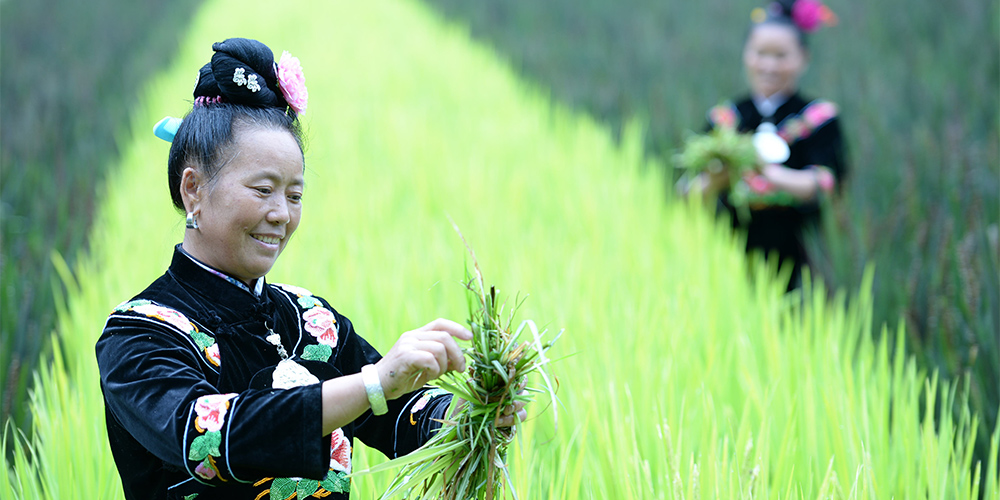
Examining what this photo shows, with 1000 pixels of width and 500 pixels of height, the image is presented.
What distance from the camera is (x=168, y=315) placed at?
76cm

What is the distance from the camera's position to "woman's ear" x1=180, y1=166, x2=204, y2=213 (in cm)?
79

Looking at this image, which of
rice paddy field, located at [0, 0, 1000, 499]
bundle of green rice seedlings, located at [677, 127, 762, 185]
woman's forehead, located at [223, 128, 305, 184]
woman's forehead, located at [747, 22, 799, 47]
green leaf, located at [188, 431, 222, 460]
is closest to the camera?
green leaf, located at [188, 431, 222, 460]

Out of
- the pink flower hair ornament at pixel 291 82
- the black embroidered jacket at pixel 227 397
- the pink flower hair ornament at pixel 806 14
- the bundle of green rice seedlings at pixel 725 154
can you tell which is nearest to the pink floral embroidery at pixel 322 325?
the black embroidered jacket at pixel 227 397

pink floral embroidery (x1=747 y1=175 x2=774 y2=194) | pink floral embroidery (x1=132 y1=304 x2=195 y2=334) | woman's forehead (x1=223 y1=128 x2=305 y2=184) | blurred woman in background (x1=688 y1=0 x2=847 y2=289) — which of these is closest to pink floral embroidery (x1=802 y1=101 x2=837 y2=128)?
blurred woman in background (x1=688 y1=0 x2=847 y2=289)

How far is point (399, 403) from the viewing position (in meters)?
0.91

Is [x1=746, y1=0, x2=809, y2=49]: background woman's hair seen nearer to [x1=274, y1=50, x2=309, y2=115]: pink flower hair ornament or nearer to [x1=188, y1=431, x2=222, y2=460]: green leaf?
[x1=274, y1=50, x2=309, y2=115]: pink flower hair ornament

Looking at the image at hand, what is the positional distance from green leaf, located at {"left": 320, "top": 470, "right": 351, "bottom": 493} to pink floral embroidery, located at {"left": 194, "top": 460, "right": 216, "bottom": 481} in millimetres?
161

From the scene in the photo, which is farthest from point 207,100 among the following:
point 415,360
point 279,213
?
point 415,360

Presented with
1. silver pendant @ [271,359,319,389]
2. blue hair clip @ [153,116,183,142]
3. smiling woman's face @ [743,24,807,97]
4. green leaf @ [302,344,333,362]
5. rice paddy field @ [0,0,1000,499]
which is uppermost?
smiling woman's face @ [743,24,807,97]

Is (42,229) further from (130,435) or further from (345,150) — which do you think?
(130,435)

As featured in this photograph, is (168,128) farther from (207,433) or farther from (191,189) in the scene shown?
(207,433)

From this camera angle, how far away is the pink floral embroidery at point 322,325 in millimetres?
865

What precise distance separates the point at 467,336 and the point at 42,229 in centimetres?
219

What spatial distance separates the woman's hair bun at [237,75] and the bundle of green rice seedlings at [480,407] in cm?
28
